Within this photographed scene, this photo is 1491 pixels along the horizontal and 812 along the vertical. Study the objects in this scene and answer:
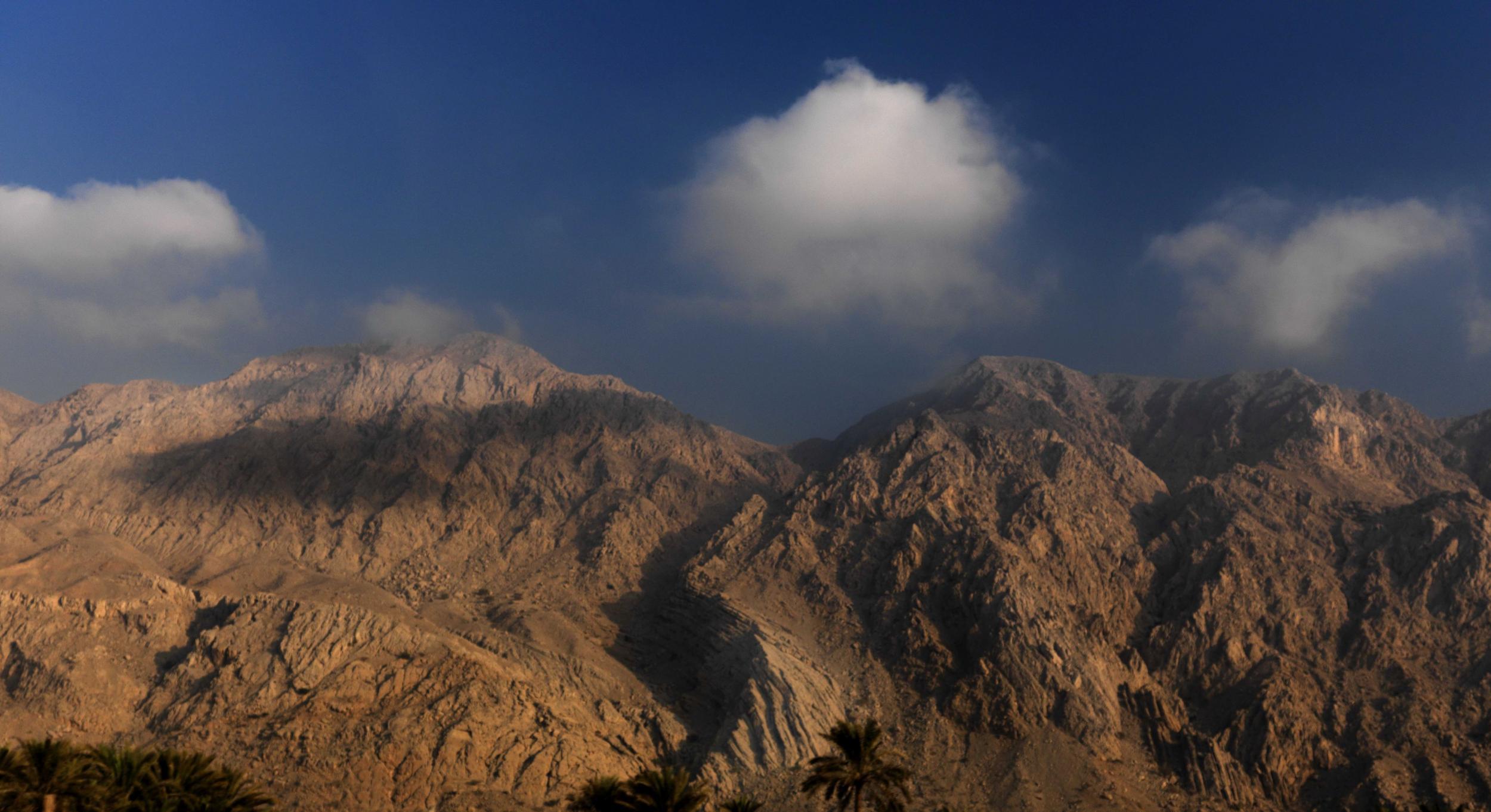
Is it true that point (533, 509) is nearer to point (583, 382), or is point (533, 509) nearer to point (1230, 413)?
point (583, 382)

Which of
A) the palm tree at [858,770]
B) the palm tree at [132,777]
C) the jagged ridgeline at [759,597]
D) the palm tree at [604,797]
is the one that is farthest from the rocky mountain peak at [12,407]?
the palm tree at [858,770]

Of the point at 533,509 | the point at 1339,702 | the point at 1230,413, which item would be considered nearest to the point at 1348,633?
the point at 1339,702

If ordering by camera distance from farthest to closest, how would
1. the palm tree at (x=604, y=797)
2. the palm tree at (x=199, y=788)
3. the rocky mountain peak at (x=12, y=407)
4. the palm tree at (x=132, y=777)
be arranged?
the rocky mountain peak at (x=12, y=407) < the palm tree at (x=604, y=797) < the palm tree at (x=199, y=788) < the palm tree at (x=132, y=777)

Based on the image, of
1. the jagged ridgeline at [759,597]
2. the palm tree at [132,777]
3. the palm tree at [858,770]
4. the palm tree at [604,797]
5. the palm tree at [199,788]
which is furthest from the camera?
the jagged ridgeline at [759,597]

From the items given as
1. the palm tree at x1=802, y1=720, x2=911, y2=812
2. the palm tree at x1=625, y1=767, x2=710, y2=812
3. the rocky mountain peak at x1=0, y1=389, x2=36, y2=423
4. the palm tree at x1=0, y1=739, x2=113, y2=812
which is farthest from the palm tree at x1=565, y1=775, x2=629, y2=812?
the rocky mountain peak at x1=0, y1=389, x2=36, y2=423

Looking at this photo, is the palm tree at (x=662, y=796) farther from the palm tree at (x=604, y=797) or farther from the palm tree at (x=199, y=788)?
the palm tree at (x=199, y=788)

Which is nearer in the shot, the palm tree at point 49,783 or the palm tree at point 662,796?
the palm tree at point 49,783

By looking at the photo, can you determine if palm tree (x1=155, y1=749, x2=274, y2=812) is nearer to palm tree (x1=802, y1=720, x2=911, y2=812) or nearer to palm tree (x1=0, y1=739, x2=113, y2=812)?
palm tree (x1=0, y1=739, x2=113, y2=812)

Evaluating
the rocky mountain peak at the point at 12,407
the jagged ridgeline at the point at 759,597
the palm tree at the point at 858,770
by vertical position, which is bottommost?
the palm tree at the point at 858,770
